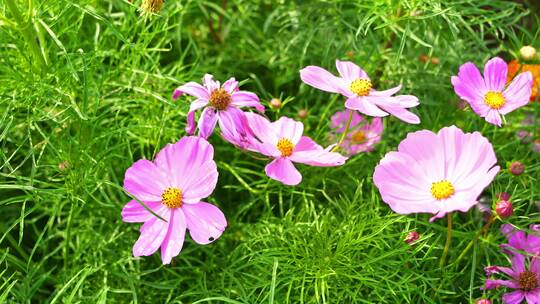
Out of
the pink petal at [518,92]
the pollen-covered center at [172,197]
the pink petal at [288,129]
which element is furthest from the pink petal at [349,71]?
the pollen-covered center at [172,197]

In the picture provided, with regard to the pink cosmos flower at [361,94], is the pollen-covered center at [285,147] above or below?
below

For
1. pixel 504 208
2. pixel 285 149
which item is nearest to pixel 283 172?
pixel 285 149

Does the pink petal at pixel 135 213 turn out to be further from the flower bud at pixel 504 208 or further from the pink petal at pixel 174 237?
the flower bud at pixel 504 208

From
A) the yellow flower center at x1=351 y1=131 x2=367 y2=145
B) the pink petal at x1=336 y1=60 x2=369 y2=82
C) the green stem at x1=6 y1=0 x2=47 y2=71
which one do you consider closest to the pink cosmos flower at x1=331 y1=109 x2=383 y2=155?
the yellow flower center at x1=351 y1=131 x2=367 y2=145

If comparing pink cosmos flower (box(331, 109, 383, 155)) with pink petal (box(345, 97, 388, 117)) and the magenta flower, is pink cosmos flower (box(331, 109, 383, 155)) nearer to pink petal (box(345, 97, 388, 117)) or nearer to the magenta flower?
pink petal (box(345, 97, 388, 117))

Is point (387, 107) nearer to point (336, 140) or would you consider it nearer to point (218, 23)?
point (336, 140)
